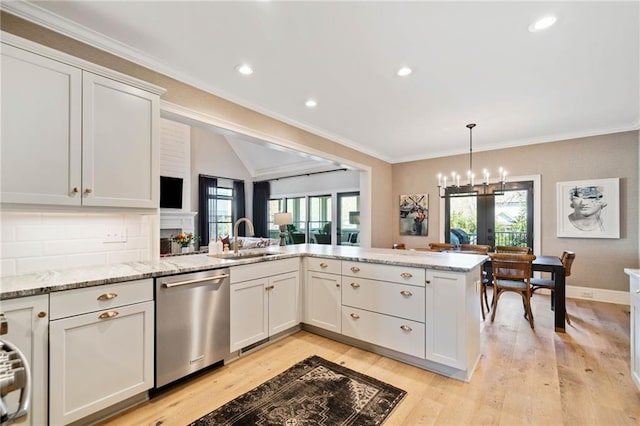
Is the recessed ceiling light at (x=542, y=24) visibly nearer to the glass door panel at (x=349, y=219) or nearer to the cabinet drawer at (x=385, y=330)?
the cabinet drawer at (x=385, y=330)

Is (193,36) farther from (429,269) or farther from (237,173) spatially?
(237,173)

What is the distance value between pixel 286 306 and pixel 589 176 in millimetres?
5183

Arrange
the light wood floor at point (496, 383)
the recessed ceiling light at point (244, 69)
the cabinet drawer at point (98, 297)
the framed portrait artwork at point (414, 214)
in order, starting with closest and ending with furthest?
the cabinet drawer at point (98, 297)
the light wood floor at point (496, 383)
the recessed ceiling light at point (244, 69)
the framed portrait artwork at point (414, 214)

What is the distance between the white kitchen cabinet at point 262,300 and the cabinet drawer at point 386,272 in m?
0.64

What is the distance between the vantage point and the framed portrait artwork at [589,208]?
436cm

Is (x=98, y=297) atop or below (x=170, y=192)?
below

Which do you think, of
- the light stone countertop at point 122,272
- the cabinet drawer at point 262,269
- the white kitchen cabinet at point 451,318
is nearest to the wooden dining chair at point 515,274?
the light stone countertop at point 122,272

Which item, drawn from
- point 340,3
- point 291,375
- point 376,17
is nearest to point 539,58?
point 376,17

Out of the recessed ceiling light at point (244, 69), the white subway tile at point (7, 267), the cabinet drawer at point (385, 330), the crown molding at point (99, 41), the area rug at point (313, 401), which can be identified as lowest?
the area rug at point (313, 401)

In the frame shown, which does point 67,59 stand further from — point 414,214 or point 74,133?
point 414,214

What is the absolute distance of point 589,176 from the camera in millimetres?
4578

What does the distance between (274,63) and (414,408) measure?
3.03 meters

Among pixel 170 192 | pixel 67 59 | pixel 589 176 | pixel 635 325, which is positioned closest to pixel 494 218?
pixel 589 176

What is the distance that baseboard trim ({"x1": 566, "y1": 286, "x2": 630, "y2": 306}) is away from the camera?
4.31m
